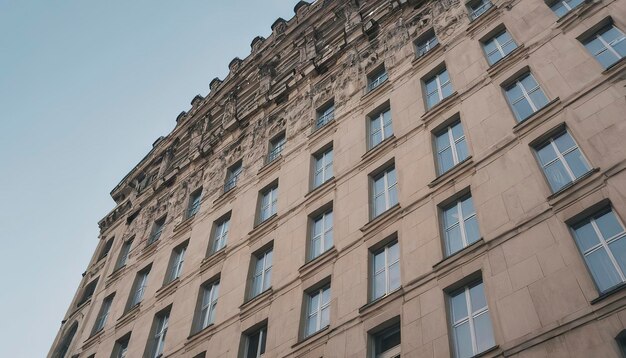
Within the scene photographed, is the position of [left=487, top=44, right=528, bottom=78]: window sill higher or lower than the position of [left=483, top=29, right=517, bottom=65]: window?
lower

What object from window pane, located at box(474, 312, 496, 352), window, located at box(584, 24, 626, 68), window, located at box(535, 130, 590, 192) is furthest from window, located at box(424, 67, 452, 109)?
window pane, located at box(474, 312, 496, 352)

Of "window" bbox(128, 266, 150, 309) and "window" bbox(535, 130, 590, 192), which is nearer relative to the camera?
"window" bbox(535, 130, 590, 192)

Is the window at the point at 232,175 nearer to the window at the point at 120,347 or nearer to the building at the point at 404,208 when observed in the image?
the building at the point at 404,208

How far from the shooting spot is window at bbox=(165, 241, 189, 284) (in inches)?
1242

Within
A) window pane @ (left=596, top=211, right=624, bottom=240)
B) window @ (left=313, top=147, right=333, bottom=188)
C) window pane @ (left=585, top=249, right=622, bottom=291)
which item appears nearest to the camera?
window pane @ (left=585, top=249, right=622, bottom=291)

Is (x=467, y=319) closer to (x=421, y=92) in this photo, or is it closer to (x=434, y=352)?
(x=434, y=352)

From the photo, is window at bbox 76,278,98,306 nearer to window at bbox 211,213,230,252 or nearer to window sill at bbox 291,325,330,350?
window at bbox 211,213,230,252

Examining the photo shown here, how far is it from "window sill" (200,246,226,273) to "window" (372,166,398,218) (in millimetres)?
7922

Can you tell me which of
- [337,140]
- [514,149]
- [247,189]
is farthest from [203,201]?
[514,149]

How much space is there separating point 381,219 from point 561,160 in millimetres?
6201

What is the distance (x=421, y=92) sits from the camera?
26781 mm

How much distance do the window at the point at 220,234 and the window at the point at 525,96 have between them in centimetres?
1430

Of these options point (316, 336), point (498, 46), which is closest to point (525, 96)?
point (498, 46)

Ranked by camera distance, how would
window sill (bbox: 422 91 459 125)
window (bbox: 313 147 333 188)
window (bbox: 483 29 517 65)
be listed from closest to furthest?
window sill (bbox: 422 91 459 125) < window (bbox: 483 29 517 65) < window (bbox: 313 147 333 188)
